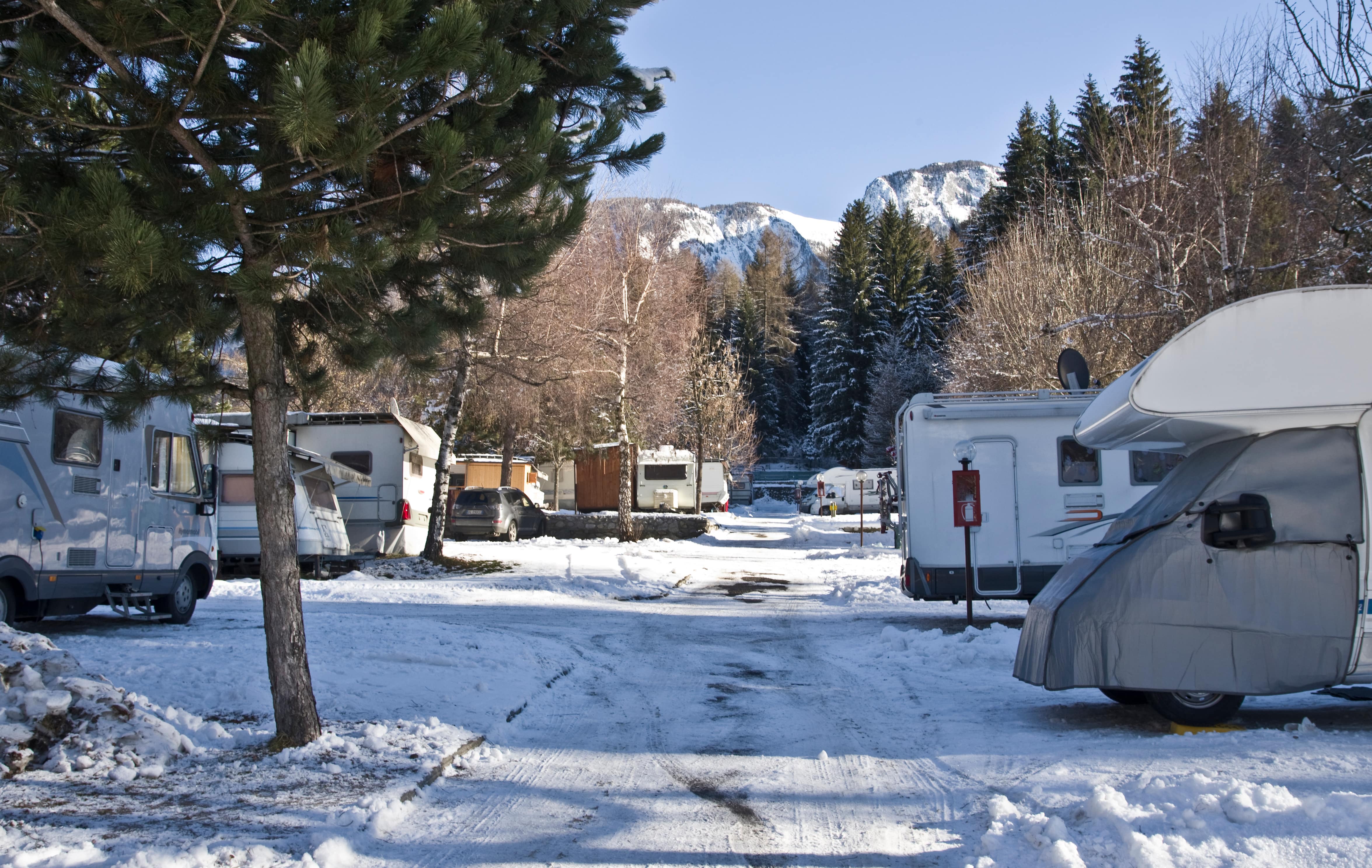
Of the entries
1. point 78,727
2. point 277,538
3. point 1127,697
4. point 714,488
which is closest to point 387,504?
point 78,727

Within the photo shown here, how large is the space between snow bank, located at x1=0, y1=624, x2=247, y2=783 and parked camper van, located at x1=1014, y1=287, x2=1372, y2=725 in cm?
532

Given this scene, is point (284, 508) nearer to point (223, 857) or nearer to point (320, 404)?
point (320, 404)

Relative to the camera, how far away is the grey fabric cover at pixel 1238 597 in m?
5.77

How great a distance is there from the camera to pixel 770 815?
15.3 feet

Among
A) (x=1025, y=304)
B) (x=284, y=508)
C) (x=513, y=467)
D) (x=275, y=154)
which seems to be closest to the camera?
(x=275, y=154)

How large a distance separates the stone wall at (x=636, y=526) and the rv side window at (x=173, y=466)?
16782mm

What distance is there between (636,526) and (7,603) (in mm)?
24166

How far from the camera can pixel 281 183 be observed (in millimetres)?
5137

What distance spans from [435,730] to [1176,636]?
4.64 m

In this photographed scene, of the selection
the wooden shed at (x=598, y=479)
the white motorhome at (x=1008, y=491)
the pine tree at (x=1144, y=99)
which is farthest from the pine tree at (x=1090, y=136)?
the wooden shed at (x=598, y=479)

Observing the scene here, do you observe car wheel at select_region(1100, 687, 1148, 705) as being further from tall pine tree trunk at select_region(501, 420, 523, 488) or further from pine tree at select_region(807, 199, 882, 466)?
pine tree at select_region(807, 199, 882, 466)

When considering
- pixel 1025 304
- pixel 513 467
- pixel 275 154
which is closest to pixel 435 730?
pixel 275 154

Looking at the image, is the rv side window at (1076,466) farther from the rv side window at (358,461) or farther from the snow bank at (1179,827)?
the rv side window at (358,461)

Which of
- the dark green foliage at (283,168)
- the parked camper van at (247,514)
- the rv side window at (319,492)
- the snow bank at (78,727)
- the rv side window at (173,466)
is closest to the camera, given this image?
the dark green foliage at (283,168)
